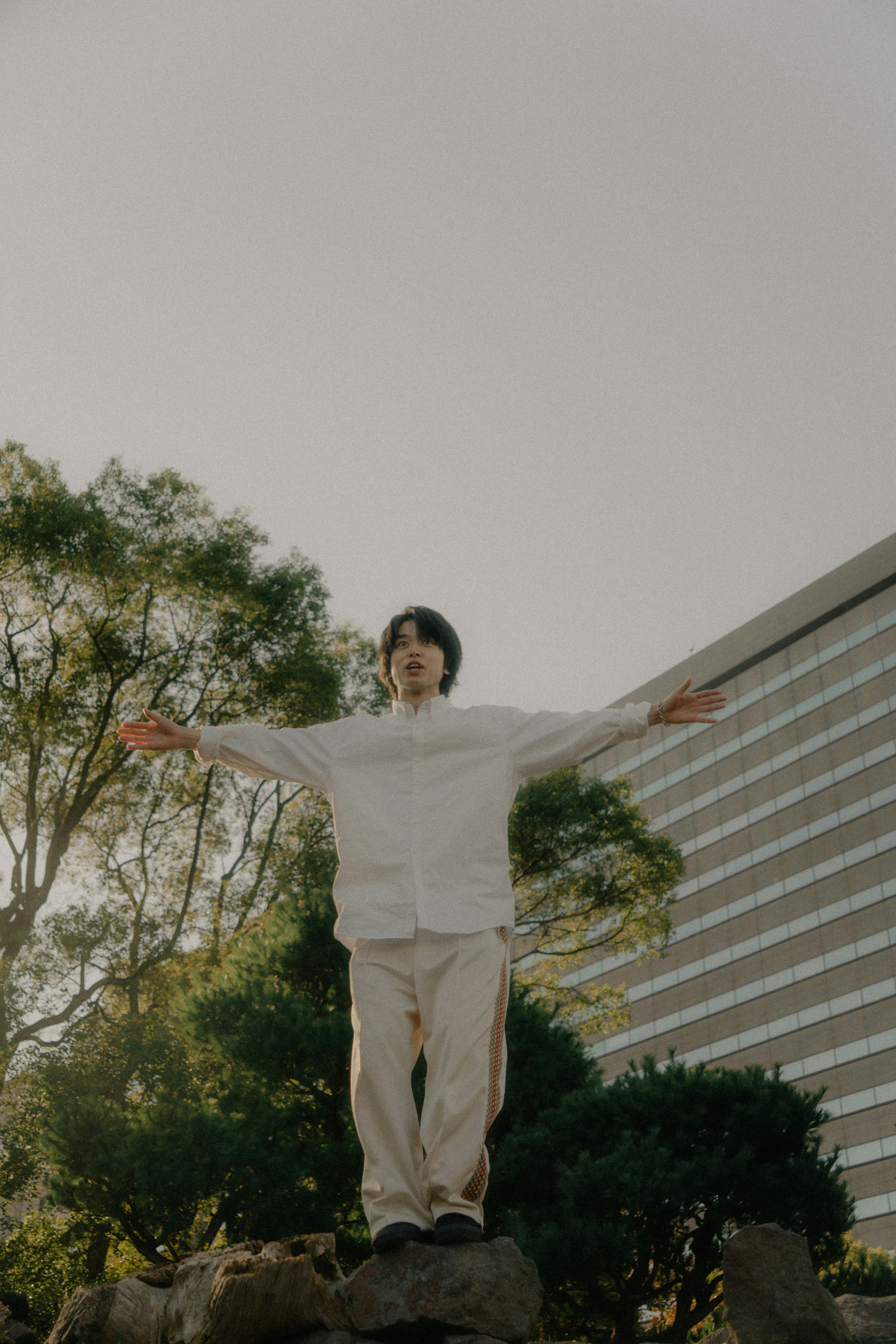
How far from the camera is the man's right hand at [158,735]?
140 inches

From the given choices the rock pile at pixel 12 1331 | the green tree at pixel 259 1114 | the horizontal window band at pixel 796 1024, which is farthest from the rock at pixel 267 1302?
the horizontal window band at pixel 796 1024

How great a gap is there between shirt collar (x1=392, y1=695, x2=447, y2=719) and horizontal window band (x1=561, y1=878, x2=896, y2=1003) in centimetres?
3869

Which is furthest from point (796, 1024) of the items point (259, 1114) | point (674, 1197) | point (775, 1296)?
point (775, 1296)

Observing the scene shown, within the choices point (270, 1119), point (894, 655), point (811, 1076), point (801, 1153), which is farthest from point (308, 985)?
point (894, 655)

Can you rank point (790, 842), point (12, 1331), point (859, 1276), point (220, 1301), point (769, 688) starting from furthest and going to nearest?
point (769, 688) < point (790, 842) < point (859, 1276) < point (12, 1331) < point (220, 1301)

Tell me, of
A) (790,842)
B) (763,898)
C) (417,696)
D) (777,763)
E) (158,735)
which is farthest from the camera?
(777,763)

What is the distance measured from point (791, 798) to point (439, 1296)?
150ft

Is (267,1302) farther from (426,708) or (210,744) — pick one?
(426,708)

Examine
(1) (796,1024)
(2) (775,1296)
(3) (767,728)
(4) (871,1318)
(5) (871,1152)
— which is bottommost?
(5) (871,1152)

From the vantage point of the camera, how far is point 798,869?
44406 mm

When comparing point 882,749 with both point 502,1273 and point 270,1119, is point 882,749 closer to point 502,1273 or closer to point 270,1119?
point 270,1119

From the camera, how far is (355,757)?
11.6 ft

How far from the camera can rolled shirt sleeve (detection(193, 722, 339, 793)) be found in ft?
11.5

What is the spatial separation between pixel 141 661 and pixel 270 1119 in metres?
6.87
